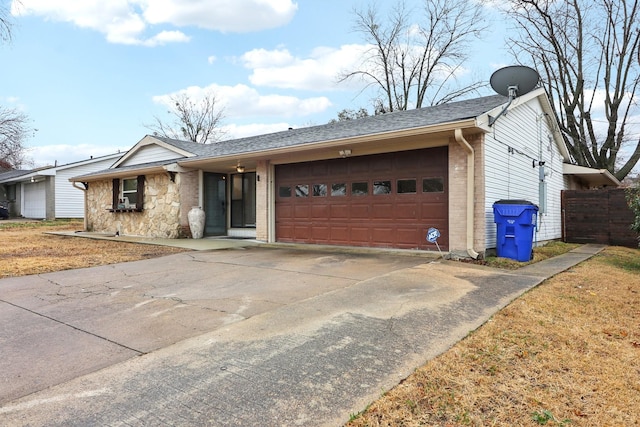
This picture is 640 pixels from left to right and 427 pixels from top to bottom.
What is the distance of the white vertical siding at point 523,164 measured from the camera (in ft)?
25.4

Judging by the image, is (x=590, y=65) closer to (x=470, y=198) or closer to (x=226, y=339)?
(x=470, y=198)

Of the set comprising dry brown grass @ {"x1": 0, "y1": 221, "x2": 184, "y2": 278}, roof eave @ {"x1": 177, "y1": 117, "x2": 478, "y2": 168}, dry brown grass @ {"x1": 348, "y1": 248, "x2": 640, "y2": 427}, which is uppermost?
roof eave @ {"x1": 177, "y1": 117, "x2": 478, "y2": 168}

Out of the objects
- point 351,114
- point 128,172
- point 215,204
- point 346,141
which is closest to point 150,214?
point 128,172

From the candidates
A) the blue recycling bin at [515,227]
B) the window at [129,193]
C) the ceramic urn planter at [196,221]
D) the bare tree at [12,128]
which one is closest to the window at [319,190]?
the blue recycling bin at [515,227]

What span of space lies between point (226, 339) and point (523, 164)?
9389 mm

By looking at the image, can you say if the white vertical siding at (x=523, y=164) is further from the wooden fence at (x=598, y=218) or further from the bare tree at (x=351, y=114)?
the bare tree at (x=351, y=114)

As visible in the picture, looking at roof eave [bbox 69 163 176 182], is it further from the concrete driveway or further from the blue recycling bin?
the blue recycling bin

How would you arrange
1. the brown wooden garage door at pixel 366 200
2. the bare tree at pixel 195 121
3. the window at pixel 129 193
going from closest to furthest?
the brown wooden garage door at pixel 366 200
the window at pixel 129 193
the bare tree at pixel 195 121

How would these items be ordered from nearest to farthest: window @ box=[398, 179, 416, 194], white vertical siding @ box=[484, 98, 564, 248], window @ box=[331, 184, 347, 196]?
1. white vertical siding @ box=[484, 98, 564, 248]
2. window @ box=[398, 179, 416, 194]
3. window @ box=[331, 184, 347, 196]

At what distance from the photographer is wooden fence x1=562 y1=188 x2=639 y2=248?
11.7 m

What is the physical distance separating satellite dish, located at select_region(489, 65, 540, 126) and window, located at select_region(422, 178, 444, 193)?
60.7 inches

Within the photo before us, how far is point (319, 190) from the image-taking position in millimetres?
9992

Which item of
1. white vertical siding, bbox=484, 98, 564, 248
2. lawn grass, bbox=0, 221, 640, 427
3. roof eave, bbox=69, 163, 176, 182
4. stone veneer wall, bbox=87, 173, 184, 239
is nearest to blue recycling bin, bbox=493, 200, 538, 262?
white vertical siding, bbox=484, 98, 564, 248

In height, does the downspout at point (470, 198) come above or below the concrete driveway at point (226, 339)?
above
